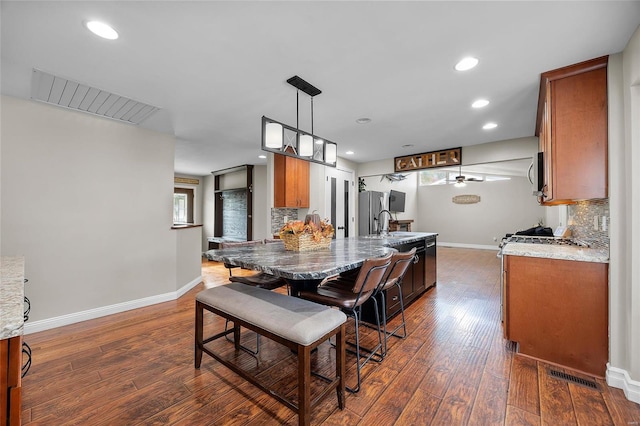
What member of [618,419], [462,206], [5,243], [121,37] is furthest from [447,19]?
[462,206]

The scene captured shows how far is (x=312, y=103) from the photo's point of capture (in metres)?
2.76

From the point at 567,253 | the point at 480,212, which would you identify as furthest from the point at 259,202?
the point at 480,212

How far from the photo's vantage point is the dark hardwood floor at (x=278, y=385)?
61.7 inches

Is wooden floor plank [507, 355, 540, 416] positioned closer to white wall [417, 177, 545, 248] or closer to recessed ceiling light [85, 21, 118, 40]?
recessed ceiling light [85, 21, 118, 40]

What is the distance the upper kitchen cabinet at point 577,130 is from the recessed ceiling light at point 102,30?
3.23 metres

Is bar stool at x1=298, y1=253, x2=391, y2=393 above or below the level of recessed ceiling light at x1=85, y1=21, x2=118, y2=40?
below

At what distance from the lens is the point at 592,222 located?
2414 millimetres

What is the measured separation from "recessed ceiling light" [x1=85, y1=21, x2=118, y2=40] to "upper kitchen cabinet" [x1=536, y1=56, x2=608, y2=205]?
3226 mm

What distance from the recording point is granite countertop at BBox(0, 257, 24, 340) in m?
0.79

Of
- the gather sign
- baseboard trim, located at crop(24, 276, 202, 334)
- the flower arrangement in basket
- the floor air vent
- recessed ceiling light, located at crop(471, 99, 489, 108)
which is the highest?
recessed ceiling light, located at crop(471, 99, 489, 108)

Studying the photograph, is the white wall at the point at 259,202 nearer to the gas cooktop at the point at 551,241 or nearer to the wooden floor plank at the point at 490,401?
the gas cooktop at the point at 551,241

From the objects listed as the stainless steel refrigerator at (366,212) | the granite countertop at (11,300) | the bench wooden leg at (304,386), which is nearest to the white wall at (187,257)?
the granite countertop at (11,300)

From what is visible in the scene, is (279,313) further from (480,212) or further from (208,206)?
(480,212)

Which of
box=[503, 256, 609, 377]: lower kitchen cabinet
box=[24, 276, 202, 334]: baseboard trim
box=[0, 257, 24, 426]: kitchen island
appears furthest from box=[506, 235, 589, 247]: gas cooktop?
box=[24, 276, 202, 334]: baseboard trim
